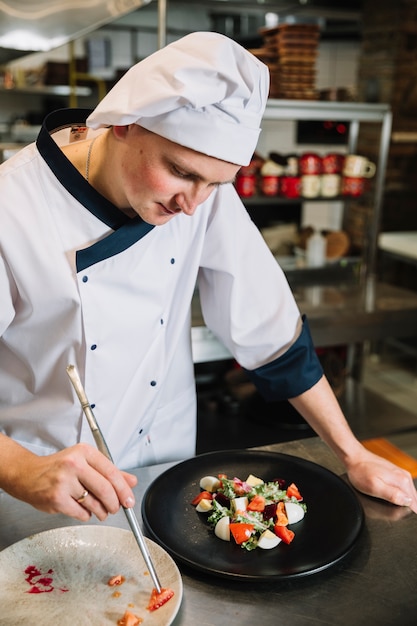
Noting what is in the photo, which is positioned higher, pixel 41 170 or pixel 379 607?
pixel 41 170

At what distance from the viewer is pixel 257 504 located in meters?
1.11

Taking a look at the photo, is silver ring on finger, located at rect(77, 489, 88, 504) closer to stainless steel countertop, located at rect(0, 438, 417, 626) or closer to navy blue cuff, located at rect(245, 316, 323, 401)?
stainless steel countertop, located at rect(0, 438, 417, 626)

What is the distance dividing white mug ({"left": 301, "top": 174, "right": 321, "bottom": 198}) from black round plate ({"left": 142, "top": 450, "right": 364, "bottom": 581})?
2059 mm

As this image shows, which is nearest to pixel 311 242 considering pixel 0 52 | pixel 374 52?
pixel 0 52

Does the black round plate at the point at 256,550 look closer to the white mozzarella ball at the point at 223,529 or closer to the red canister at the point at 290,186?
the white mozzarella ball at the point at 223,529

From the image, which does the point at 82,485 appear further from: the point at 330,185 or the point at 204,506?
the point at 330,185

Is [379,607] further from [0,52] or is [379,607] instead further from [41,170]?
[0,52]

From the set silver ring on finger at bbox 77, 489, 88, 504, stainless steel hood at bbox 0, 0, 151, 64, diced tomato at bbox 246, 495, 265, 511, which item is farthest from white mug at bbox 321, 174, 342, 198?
silver ring on finger at bbox 77, 489, 88, 504

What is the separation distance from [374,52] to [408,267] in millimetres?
1538

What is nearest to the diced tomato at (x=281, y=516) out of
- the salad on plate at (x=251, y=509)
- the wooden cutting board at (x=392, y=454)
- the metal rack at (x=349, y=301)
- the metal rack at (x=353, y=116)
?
the salad on plate at (x=251, y=509)

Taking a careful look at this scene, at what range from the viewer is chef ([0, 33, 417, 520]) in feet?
3.22

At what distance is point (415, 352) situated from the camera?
477 centimetres

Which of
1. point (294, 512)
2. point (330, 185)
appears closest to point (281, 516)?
point (294, 512)

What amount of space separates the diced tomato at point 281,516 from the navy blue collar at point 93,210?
20.6 inches
